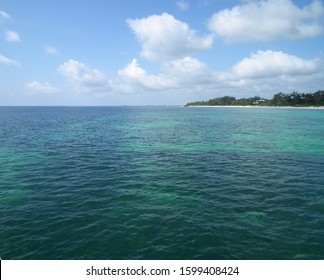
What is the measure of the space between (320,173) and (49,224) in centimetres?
3421

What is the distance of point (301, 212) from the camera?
23141 millimetres

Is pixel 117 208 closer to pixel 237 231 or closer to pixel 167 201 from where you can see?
pixel 167 201

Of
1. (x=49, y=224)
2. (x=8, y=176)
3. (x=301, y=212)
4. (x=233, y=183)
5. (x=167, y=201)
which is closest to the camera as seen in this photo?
(x=49, y=224)

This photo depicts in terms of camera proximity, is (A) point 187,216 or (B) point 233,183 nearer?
(A) point 187,216

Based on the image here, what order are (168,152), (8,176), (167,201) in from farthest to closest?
1. (168,152)
2. (8,176)
3. (167,201)

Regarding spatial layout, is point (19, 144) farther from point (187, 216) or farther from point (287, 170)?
point (287, 170)

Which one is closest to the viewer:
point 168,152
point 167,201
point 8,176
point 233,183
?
point 167,201

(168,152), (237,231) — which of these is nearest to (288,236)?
(237,231)

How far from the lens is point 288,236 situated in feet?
63.1

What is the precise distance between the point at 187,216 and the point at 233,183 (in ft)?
36.4

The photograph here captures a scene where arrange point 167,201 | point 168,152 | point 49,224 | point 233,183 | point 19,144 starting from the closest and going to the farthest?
point 49,224, point 167,201, point 233,183, point 168,152, point 19,144

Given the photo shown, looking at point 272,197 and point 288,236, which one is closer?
point 288,236

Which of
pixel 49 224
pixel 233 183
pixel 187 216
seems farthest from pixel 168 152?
pixel 49 224

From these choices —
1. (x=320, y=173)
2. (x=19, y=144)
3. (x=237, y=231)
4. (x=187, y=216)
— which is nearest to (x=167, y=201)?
(x=187, y=216)
